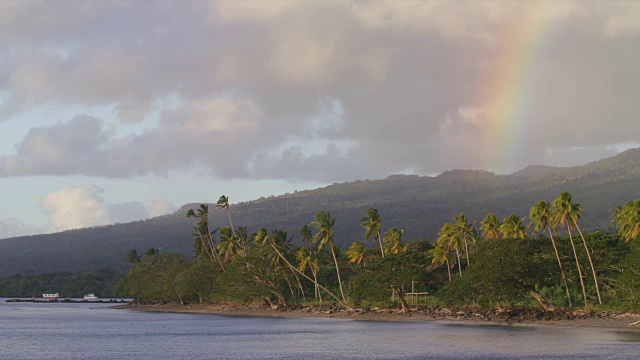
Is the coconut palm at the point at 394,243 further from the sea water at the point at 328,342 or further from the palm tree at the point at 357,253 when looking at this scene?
the sea water at the point at 328,342

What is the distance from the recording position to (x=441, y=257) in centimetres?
15225

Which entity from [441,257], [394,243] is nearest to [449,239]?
[441,257]

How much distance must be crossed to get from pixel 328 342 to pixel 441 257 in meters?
52.7

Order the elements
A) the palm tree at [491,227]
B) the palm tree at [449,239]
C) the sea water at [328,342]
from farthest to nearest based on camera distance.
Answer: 1. the palm tree at [449,239]
2. the palm tree at [491,227]
3. the sea water at [328,342]

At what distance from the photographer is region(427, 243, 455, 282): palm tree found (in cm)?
15262

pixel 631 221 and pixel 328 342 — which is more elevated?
pixel 631 221

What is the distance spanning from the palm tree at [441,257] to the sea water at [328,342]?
15.2m

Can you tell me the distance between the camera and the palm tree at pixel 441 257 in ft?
501

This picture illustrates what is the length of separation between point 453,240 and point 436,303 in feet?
42.3

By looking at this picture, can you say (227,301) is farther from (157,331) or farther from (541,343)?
(541,343)

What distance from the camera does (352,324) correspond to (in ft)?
461

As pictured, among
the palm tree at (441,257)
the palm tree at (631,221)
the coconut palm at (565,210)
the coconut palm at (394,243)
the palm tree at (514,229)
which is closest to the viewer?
the coconut palm at (565,210)

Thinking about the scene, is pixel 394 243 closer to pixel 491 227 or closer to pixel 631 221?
pixel 491 227

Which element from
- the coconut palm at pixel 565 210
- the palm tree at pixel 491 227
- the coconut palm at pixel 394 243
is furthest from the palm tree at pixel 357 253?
the coconut palm at pixel 565 210
